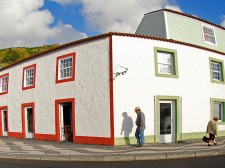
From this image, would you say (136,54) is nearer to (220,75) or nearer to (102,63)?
(102,63)

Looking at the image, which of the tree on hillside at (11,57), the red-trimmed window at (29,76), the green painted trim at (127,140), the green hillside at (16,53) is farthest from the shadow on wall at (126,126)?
the tree on hillside at (11,57)

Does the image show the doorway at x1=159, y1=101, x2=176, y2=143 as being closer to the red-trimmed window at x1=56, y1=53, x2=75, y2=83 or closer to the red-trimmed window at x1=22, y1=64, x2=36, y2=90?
the red-trimmed window at x1=56, y1=53, x2=75, y2=83

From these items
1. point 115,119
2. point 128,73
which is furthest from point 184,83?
point 115,119

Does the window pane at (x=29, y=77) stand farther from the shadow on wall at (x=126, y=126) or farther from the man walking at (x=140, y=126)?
the man walking at (x=140, y=126)

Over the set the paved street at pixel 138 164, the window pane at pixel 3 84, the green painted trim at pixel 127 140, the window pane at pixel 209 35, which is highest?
the window pane at pixel 209 35

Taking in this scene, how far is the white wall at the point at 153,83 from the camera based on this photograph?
13.5 m

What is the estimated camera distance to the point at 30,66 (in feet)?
62.4

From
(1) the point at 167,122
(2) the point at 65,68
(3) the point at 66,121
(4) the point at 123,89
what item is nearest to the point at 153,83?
(4) the point at 123,89

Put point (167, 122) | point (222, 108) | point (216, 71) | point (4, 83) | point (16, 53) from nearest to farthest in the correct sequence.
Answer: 1. point (167, 122)
2. point (216, 71)
3. point (222, 108)
4. point (4, 83)
5. point (16, 53)

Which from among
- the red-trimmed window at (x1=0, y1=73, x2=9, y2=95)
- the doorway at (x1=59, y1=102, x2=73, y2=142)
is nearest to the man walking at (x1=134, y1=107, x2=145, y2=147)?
the doorway at (x1=59, y1=102, x2=73, y2=142)

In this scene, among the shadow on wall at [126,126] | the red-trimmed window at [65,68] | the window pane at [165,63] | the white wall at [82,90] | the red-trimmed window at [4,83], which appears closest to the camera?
the shadow on wall at [126,126]

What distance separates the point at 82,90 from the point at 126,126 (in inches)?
117

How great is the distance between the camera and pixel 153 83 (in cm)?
1428

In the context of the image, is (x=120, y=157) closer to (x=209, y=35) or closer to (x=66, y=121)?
(x=66, y=121)
